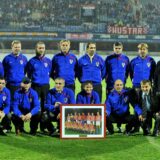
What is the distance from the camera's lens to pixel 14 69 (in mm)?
6965

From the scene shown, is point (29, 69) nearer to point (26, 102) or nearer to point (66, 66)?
point (66, 66)

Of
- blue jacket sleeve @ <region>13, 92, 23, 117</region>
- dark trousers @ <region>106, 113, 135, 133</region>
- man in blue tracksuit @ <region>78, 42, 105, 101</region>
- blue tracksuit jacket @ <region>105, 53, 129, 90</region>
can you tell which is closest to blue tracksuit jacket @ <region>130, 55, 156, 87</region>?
blue tracksuit jacket @ <region>105, 53, 129, 90</region>

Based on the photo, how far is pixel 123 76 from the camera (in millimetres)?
7250

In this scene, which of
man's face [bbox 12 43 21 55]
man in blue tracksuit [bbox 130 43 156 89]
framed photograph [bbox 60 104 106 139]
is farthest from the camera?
man in blue tracksuit [bbox 130 43 156 89]

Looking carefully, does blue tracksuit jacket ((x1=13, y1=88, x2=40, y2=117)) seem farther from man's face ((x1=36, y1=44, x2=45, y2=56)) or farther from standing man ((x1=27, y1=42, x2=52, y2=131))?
man's face ((x1=36, y1=44, x2=45, y2=56))

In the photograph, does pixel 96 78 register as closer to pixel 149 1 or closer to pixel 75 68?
pixel 75 68

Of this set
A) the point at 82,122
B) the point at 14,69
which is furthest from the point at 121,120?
the point at 14,69

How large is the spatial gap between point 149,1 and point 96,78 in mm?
23017

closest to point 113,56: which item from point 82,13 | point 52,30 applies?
point 52,30

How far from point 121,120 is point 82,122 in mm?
753

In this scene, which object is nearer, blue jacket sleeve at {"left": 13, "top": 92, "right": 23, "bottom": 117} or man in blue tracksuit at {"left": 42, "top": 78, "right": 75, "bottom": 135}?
blue jacket sleeve at {"left": 13, "top": 92, "right": 23, "bottom": 117}

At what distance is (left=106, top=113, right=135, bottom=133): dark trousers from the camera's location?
6.42 m

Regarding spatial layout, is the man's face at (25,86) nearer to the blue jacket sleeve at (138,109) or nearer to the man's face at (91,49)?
the man's face at (91,49)

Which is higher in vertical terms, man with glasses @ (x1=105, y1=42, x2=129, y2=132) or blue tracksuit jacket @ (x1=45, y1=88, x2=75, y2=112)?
man with glasses @ (x1=105, y1=42, x2=129, y2=132)
